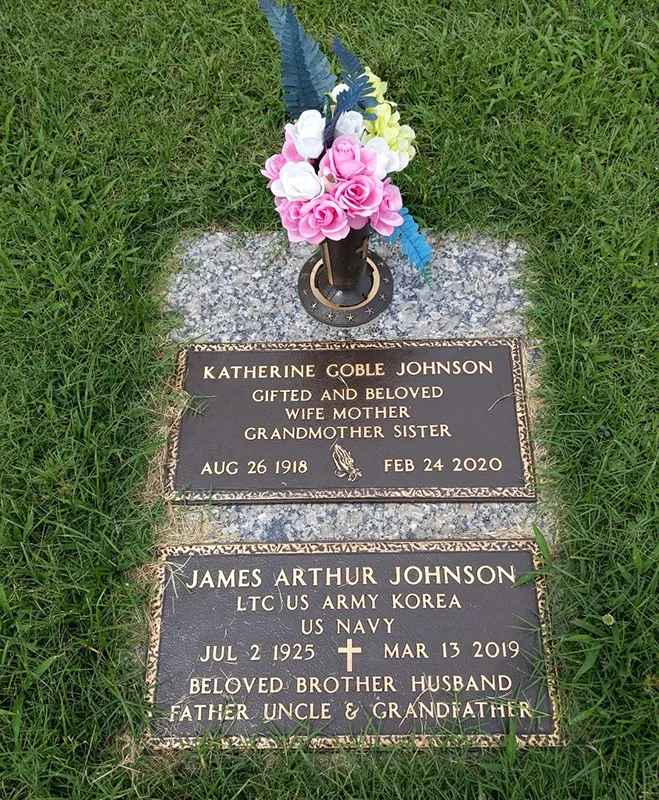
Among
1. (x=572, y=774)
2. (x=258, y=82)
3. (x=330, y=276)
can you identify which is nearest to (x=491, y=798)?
(x=572, y=774)

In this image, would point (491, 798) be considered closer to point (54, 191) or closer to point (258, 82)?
point (54, 191)

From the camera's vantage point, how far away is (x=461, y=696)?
6.74 ft

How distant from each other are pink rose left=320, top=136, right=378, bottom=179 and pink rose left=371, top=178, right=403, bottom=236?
0.36 feet

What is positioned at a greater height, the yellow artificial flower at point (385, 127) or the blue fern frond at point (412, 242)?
the yellow artificial flower at point (385, 127)

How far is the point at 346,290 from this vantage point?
2699mm

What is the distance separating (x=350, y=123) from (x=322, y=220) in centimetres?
31

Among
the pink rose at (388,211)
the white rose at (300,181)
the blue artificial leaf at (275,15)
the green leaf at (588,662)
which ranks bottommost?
the green leaf at (588,662)

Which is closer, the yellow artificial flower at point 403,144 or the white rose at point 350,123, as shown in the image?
the white rose at point 350,123

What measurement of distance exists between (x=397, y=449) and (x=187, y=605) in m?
0.87

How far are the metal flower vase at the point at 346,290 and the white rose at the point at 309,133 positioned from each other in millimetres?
510

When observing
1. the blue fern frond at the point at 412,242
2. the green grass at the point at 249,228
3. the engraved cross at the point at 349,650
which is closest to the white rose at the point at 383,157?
the blue fern frond at the point at 412,242

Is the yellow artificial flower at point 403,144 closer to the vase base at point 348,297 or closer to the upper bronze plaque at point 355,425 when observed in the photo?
the vase base at point 348,297

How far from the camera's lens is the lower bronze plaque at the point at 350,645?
2.04 meters

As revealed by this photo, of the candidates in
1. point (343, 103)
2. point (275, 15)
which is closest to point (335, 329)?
point (343, 103)
